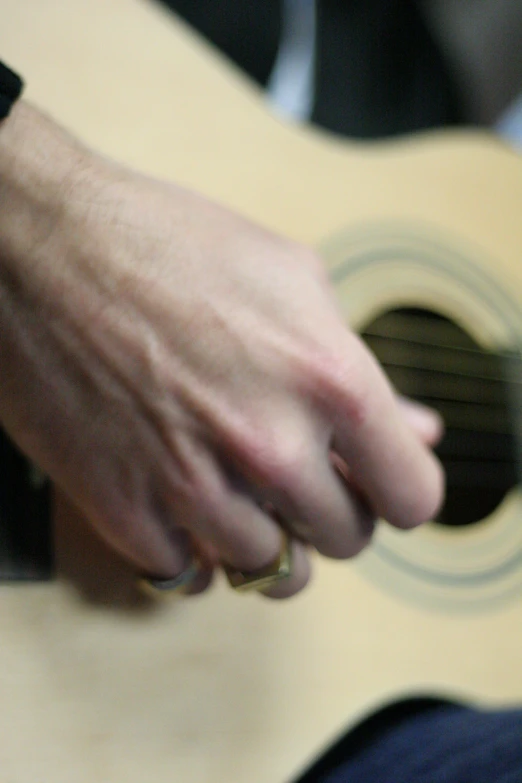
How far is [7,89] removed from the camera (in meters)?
0.41

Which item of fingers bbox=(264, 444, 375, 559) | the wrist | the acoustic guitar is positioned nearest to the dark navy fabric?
the acoustic guitar

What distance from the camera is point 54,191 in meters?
0.41

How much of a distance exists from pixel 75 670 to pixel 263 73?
862 millimetres

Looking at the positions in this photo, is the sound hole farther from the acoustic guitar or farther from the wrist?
the wrist

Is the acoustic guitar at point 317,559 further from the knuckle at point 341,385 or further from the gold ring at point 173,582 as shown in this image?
the knuckle at point 341,385

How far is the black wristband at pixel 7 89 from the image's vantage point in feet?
1.32

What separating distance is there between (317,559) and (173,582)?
0.52 ft

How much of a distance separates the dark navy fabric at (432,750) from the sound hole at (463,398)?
250 mm

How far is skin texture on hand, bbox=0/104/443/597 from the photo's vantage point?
40 cm

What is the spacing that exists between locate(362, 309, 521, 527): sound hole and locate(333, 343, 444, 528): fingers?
261mm

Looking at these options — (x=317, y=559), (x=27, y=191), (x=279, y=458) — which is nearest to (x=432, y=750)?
(x=317, y=559)

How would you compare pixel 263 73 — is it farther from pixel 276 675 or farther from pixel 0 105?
pixel 276 675

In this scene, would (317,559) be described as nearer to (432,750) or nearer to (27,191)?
(432,750)

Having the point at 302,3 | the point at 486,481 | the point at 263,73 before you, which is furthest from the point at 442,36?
the point at 486,481
